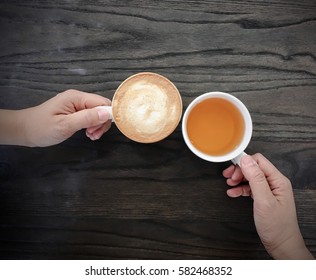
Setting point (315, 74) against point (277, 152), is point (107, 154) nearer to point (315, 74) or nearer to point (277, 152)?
point (277, 152)

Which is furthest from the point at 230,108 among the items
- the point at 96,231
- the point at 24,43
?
the point at 24,43

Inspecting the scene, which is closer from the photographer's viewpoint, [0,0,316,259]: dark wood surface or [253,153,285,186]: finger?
[253,153,285,186]: finger

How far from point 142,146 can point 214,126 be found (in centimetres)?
24

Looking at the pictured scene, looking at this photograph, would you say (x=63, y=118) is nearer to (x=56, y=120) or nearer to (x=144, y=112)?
(x=56, y=120)

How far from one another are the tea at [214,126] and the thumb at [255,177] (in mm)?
60

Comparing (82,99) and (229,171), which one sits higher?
(82,99)

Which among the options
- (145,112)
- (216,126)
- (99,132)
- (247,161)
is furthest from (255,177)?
(99,132)

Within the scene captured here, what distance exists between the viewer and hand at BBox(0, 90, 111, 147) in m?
0.96

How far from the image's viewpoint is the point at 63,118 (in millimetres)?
970

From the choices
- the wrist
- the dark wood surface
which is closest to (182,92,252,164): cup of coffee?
the dark wood surface

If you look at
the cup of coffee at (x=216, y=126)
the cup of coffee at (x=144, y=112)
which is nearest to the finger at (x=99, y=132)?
the cup of coffee at (x=144, y=112)

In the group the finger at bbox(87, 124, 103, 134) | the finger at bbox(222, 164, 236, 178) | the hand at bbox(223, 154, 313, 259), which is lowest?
the hand at bbox(223, 154, 313, 259)

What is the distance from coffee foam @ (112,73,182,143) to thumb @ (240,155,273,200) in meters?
0.22

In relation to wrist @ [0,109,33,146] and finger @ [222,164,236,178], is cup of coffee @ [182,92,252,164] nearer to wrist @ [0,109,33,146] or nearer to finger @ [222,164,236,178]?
finger @ [222,164,236,178]
